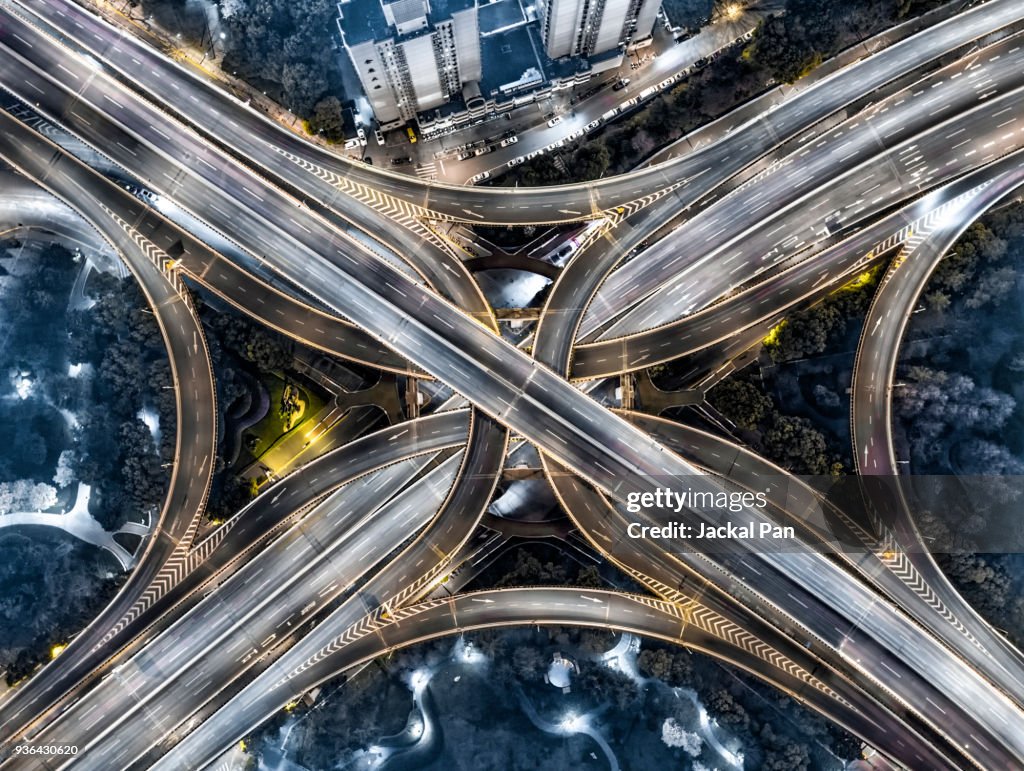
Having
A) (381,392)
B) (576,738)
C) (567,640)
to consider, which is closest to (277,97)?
(381,392)

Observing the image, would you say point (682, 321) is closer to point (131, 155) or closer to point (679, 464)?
point (679, 464)

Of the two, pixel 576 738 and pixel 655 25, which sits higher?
pixel 655 25

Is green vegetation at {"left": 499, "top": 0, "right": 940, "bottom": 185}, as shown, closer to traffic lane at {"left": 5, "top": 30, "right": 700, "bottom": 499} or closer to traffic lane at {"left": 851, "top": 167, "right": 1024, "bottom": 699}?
traffic lane at {"left": 5, "top": 30, "right": 700, "bottom": 499}

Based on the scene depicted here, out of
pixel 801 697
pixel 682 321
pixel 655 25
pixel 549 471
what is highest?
pixel 655 25

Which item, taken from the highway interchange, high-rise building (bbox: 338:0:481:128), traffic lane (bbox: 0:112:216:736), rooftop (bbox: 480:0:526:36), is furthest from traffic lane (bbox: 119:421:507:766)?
rooftop (bbox: 480:0:526:36)

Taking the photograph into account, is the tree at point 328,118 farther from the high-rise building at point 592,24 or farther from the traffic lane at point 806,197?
the traffic lane at point 806,197
